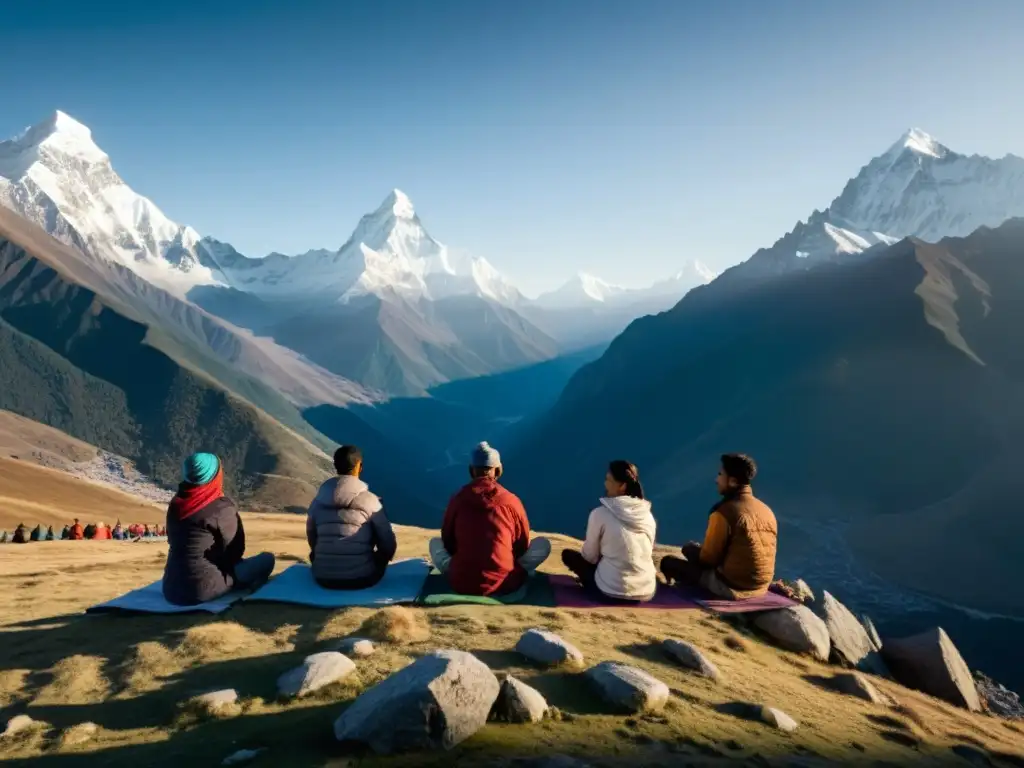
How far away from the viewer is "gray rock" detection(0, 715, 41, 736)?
342 inches

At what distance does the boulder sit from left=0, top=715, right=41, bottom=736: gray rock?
1893cm

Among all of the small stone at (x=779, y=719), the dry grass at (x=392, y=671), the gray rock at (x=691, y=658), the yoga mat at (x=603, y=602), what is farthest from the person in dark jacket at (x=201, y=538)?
the small stone at (x=779, y=719)

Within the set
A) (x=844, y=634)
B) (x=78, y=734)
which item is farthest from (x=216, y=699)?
(x=844, y=634)

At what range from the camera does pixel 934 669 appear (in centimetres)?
1608

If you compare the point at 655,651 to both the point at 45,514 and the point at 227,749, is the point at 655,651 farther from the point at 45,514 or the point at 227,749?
the point at 45,514

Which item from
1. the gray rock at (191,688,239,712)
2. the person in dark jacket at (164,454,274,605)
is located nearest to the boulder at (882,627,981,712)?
the gray rock at (191,688,239,712)

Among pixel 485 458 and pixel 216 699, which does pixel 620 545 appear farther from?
pixel 216 699

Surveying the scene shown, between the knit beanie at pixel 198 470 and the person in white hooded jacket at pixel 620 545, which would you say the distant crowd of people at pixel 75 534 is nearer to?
the knit beanie at pixel 198 470

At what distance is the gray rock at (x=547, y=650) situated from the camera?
10781 millimetres

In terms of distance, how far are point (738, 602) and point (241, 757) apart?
11.8 meters

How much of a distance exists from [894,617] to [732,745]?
13191 centimetres

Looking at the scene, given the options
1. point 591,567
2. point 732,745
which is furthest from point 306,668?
point 591,567

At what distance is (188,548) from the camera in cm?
1309

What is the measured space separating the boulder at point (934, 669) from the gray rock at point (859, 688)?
4154 millimetres
